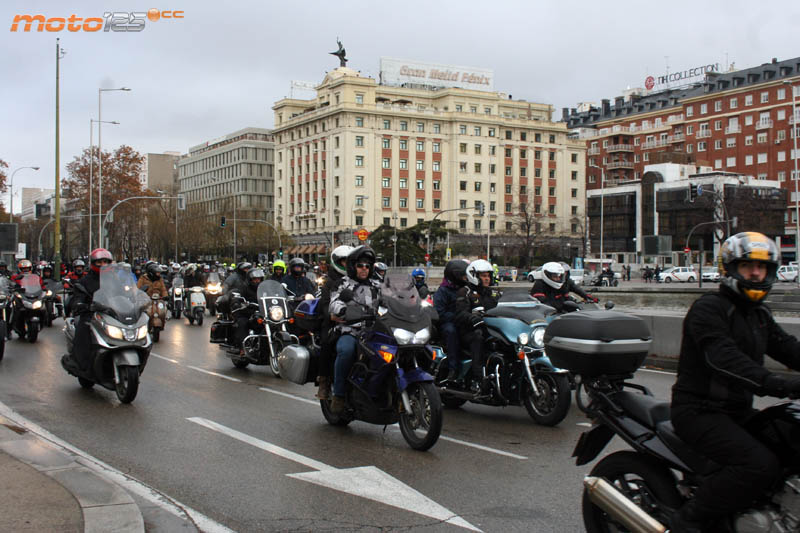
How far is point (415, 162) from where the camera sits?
10838 cm

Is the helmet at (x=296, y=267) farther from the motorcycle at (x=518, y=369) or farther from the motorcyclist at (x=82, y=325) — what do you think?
the motorcycle at (x=518, y=369)

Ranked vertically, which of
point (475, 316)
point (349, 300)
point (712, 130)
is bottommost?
point (475, 316)

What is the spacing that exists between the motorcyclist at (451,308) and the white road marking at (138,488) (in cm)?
387

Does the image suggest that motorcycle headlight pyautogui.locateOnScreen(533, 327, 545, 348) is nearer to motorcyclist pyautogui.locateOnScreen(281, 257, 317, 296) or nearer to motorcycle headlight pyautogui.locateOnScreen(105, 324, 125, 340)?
motorcycle headlight pyautogui.locateOnScreen(105, 324, 125, 340)

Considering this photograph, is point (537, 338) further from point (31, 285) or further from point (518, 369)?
point (31, 285)

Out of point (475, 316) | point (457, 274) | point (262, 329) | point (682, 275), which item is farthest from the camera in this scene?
point (682, 275)

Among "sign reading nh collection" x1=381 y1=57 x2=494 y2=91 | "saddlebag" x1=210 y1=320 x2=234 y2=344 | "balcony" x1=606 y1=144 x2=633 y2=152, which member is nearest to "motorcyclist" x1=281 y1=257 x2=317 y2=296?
"saddlebag" x1=210 y1=320 x2=234 y2=344

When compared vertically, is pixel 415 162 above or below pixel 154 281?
→ above

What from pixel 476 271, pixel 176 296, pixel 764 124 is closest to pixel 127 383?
pixel 476 271

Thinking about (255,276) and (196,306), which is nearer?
(255,276)

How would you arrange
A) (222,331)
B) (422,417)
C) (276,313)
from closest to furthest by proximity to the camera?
1. (422,417)
2. (276,313)
3. (222,331)

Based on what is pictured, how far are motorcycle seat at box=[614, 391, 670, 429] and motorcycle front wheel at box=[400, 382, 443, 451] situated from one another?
8.96 feet

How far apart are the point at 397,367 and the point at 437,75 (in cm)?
11004

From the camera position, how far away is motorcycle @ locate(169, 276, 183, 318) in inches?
944
